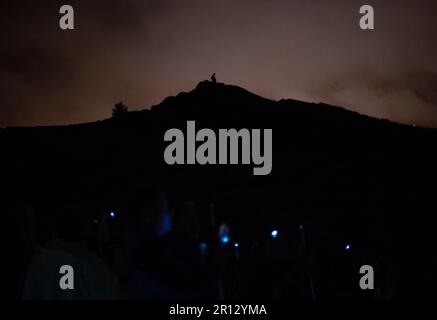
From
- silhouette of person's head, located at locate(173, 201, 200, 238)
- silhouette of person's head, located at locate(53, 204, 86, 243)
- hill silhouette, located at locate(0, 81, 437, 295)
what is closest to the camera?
silhouette of person's head, located at locate(53, 204, 86, 243)

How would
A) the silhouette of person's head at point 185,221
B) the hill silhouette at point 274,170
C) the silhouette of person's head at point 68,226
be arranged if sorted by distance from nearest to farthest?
the silhouette of person's head at point 68,226 < the silhouette of person's head at point 185,221 < the hill silhouette at point 274,170

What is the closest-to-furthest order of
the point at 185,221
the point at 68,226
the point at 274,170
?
the point at 68,226 < the point at 185,221 < the point at 274,170

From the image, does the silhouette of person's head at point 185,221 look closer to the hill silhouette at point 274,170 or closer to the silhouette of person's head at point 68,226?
the silhouette of person's head at point 68,226

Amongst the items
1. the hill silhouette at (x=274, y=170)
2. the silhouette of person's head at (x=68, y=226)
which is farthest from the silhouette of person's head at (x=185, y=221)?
the hill silhouette at (x=274, y=170)

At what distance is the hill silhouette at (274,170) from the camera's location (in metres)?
6.77

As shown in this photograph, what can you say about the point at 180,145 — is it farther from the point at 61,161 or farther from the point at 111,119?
the point at 61,161

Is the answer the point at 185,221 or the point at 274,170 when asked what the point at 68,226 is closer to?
the point at 185,221

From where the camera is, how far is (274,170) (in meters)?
7.03

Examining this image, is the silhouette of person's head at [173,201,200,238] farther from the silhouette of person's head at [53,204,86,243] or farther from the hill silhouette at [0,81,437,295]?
the hill silhouette at [0,81,437,295]

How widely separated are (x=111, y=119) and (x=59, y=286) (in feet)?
14.4

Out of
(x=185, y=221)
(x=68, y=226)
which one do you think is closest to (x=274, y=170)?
(x=185, y=221)

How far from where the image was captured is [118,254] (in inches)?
154

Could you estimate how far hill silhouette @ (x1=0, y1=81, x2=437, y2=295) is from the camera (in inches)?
267

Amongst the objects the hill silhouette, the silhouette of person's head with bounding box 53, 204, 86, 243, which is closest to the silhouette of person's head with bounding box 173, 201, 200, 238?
the silhouette of person's head with bounding box 53, 204, 86, 243
